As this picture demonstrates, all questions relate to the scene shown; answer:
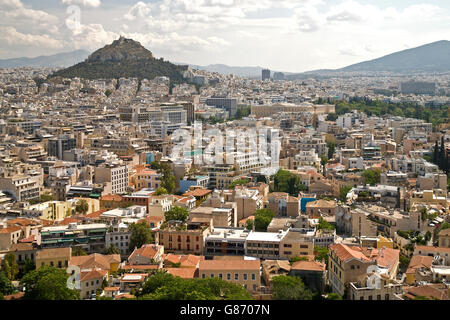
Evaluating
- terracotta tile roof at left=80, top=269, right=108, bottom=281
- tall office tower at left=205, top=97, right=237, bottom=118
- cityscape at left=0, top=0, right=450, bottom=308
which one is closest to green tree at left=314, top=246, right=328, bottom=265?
cityscape at left=0, top=0, right=450, bottom=308

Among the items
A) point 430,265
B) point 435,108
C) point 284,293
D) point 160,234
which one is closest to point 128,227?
point 160,234

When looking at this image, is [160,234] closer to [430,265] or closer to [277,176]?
[430,265]

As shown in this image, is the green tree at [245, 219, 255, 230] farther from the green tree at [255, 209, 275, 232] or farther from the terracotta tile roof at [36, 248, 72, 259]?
the terracotta tile roof at [36, 248, 72, 259]

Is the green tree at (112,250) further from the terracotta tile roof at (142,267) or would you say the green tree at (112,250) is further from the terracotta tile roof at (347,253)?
the terracotta tile roof at (347,253)

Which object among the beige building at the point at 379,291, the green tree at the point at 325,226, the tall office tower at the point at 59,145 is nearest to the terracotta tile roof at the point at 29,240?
the green tree at the point at 325,226

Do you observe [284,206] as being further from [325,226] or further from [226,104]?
[226,104]
